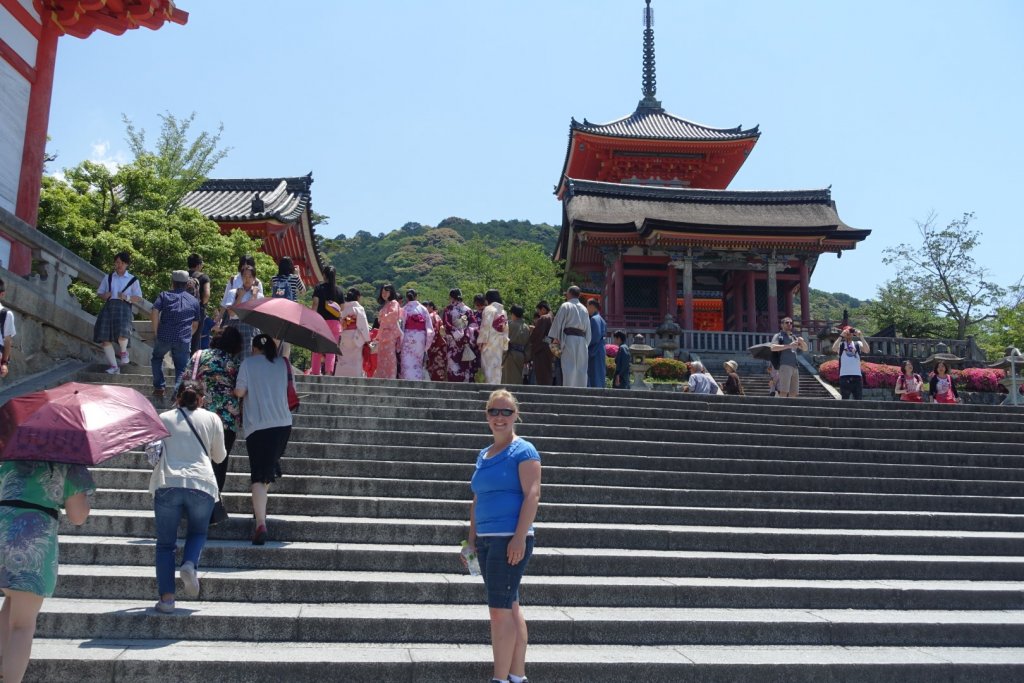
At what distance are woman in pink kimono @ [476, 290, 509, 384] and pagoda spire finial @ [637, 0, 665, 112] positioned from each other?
30.5m

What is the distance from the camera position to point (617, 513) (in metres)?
6.94

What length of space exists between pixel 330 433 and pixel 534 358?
5.09m

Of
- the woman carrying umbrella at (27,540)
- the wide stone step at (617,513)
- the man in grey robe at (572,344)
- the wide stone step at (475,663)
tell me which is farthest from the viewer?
the man in grey robe at (572,344)

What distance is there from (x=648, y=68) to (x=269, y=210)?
30.0 m

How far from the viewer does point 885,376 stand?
19844 mm

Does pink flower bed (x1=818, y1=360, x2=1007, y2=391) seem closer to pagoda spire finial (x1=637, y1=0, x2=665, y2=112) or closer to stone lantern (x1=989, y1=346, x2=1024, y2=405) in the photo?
stone lantern (x1=989, y1=346, x2=1024, y2=405)

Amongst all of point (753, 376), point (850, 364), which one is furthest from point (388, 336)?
point (753, 376)

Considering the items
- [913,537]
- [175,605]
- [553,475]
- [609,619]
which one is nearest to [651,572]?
[609,619]

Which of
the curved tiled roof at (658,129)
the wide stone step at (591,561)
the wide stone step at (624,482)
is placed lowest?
the wide stone step at (591,561)

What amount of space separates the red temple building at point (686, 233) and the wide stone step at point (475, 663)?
71.2ft

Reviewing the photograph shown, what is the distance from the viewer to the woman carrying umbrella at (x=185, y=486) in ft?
15.4

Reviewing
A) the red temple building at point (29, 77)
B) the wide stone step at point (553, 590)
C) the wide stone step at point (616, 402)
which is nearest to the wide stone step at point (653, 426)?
the wide stone step at point (616, 402)

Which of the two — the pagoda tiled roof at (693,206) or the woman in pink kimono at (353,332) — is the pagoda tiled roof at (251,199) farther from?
the woman in pink kimono at (353,332)

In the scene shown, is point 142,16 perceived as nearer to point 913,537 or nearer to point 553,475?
point 553,475
